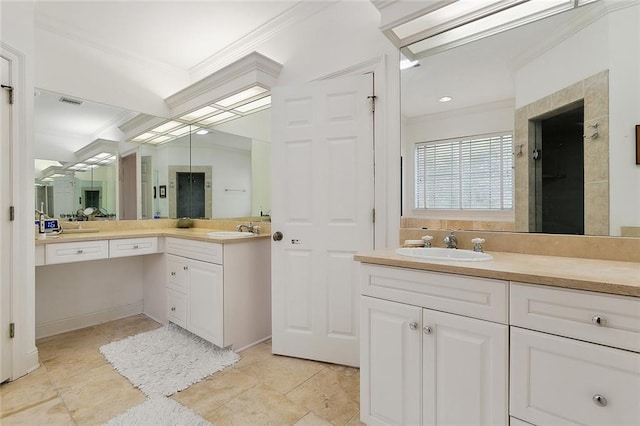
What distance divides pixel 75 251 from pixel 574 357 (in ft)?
10.3

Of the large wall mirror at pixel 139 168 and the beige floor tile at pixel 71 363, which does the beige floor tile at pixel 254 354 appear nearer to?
the beige floor tile at pixel 71 363

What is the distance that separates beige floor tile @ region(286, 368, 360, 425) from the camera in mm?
1657

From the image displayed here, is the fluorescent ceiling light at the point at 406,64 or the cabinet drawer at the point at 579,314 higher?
the fluorescent ceiling light at the point at 406,64

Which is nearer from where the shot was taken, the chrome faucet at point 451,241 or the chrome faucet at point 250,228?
the chrome faucet at point 451,241

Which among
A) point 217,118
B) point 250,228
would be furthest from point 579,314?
point 217,118

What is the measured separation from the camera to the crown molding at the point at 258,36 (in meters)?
2.43

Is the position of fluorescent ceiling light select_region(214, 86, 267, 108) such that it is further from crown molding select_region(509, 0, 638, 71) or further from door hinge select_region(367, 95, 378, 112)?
crown molding select_region(509, 0, 638, 71)

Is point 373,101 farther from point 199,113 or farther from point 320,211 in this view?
point 199,113

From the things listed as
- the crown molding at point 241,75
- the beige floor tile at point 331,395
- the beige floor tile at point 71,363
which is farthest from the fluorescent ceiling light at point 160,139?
the beige floor tile at point 331,395

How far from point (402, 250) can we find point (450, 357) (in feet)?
1.81

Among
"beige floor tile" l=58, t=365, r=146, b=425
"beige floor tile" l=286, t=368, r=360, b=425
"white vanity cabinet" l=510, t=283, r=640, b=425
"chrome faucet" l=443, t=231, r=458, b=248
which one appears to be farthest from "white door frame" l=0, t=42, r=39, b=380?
"white vanity cabinet" l=510, t=283, r=640, b=425

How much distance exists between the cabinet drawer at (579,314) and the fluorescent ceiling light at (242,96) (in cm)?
248

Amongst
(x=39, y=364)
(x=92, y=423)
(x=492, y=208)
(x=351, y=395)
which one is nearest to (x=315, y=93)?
(x=492, y=208)

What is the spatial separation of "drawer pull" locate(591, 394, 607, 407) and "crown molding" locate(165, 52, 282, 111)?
8.88ft
